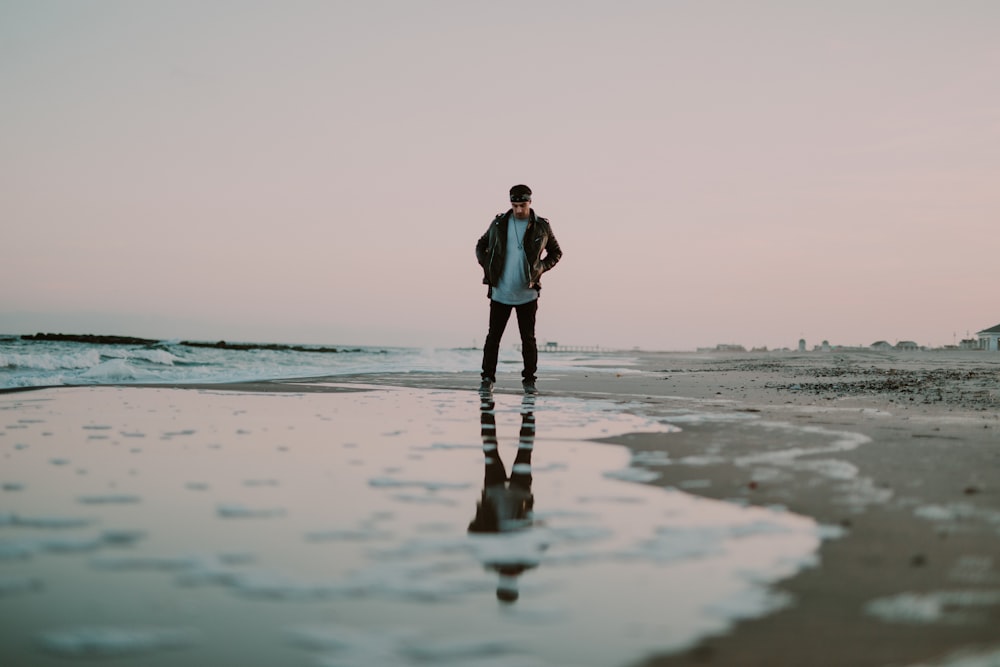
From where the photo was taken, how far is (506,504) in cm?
246

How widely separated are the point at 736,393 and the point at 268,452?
→ 213 inches

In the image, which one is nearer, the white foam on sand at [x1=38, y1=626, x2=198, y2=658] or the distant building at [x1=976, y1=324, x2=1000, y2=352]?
the white foam on sand at [x1=38, y1=626, x2=198, y2=658]

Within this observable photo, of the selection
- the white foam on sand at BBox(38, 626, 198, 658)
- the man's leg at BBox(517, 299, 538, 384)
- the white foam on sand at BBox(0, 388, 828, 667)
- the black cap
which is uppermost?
the black cap

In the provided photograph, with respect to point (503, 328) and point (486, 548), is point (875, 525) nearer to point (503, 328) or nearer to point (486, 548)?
point (486, 548)

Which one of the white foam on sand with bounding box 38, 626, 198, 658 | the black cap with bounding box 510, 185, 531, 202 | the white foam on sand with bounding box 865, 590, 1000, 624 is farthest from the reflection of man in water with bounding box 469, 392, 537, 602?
the black cap with bounding box 510, 185, 531, 202

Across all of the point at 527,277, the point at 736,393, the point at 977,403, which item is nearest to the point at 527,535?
the point at 977,403

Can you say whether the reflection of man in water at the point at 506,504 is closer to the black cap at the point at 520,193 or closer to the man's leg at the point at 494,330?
the man's leg at the point at 494,330

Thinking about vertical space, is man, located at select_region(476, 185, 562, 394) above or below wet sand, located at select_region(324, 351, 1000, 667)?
above

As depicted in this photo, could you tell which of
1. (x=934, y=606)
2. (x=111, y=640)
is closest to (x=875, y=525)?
(x=934, y=606)

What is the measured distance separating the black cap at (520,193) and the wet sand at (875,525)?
3.90 m

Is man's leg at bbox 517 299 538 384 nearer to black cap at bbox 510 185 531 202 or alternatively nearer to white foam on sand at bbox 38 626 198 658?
black cap at bbox 510 185 531 202

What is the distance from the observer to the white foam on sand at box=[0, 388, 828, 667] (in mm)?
1372

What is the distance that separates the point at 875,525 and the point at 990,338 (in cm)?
9307

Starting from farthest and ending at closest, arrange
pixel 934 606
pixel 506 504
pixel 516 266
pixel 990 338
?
pixel 990 338
pixel 516 266
pixel 506 504
pixel 934 606
